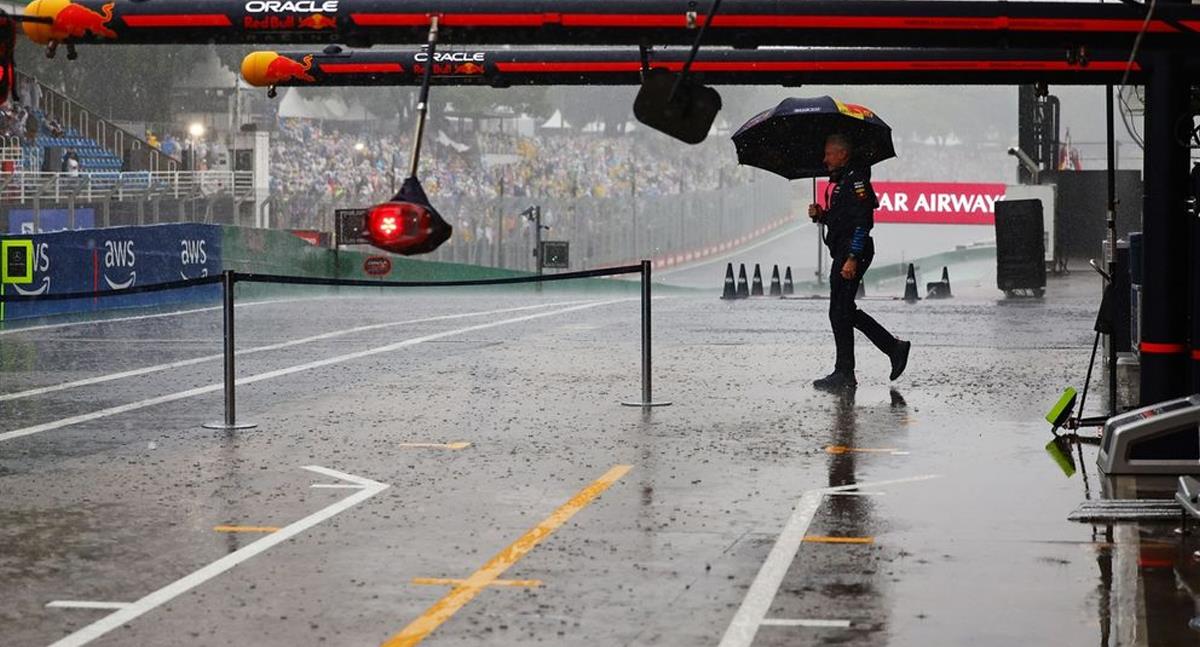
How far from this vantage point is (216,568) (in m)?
8.19

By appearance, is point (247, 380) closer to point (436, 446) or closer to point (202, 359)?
point (202, 359)

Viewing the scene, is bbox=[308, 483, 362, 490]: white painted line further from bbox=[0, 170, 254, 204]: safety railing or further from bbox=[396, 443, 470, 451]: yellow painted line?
bbox=[0, 170, 254, 204]: safety railing

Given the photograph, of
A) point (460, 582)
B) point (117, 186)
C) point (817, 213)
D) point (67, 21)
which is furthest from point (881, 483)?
point (117, 186)

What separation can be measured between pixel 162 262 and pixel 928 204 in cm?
5481

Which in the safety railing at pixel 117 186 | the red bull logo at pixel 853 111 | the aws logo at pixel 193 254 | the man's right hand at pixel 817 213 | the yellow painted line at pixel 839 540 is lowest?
the yellow painted line at pixel 839 540

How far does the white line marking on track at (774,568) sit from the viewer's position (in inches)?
274

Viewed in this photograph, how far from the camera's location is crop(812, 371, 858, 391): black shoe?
1568 centimetres

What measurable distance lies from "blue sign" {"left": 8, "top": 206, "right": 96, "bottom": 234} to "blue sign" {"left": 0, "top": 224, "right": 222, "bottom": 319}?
20.3 feet

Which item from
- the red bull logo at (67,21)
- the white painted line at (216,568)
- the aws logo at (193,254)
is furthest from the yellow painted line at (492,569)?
the aws logo at (193,254)

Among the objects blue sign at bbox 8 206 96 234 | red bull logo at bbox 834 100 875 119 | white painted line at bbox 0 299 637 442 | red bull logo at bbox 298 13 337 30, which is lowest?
white painted line at bbox 0 299 637 442

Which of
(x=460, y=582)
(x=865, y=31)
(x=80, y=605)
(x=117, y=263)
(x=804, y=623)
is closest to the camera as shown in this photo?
(x=804, y=623)

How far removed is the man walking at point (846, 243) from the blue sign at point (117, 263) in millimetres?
13813

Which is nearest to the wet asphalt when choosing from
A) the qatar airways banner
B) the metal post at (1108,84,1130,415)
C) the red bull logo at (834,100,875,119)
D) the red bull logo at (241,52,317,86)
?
the metal post at (1108,84,1130,415)

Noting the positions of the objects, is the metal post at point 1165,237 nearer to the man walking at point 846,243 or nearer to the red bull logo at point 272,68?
the man walking at point 846,243
